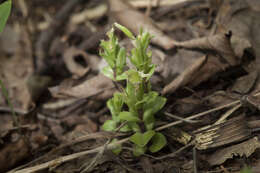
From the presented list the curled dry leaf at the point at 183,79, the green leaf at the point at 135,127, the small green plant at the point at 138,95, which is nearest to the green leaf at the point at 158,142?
the small green plant at the point at 138,95

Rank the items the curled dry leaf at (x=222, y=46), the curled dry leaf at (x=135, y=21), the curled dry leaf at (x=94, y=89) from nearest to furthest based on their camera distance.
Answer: the curled dry leaf at (x=222, y=46), the curled dry leaf at (x=94, y=89), the curled dry leaf at (x=135, y=21)

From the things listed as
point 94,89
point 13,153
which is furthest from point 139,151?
point 13,153

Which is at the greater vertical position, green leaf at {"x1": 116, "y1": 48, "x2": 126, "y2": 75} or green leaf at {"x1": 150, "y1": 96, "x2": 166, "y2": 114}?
green leaf at {"x1": 116, "y1": 48, "x2": 126, "y2": 75}

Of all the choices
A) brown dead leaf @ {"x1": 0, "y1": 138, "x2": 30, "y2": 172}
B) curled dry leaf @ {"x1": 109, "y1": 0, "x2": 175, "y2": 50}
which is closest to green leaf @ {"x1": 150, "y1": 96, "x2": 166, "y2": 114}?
curled dry leaf @ {"x1": 109, "y1": 0, "x2": 175, "y2": 50}

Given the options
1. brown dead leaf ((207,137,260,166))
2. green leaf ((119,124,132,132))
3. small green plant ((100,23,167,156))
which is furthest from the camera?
green leaf ((119,124,132,132))

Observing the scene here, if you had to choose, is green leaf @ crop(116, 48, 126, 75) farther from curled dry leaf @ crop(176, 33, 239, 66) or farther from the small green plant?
curled dry leaf @ crop(176, 33, 239, 66)

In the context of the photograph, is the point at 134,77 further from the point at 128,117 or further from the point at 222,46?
the point at 222,46

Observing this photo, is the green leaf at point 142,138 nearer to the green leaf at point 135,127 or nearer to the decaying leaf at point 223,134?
the green leaf at point 135,127

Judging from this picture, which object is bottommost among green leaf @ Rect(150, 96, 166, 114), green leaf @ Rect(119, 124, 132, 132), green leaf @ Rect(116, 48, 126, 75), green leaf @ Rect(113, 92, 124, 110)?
green leaf @ Rect(119, 124, 132, 132)
